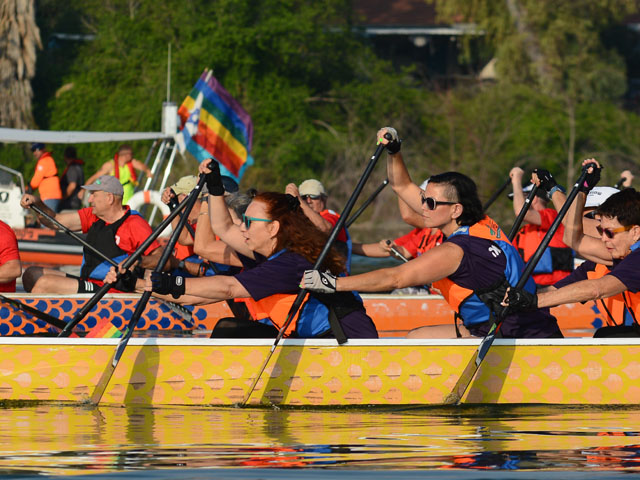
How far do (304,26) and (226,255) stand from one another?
2003 cm

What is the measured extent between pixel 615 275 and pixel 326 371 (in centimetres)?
164

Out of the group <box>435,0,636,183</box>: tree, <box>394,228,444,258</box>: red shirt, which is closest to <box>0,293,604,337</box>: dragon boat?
<box>394,228,444,258</box>: red shirt

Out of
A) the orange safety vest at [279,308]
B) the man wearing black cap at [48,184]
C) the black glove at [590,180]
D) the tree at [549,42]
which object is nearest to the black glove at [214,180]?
the orange safety vest at [279,308]

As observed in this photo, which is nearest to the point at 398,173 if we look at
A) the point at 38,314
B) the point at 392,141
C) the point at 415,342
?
the point at 392,141

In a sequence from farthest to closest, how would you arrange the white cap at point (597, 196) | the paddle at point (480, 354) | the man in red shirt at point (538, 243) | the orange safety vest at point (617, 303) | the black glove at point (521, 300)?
1. the man in red shirt at point (538, 243)
2. the white cap at point (597, 196)
3. the orange safety vest at point (617, 303)
4. the paddle at point (480, 354)
5. the black glove at point (521, 300)

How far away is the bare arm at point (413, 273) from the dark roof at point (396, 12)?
1115 inches

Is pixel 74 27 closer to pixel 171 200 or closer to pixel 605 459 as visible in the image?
pixel 171 200

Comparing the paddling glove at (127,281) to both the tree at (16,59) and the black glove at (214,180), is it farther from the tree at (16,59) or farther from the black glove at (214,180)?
the tree at (16,59)

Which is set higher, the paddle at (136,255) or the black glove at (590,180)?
the black glove at (590,180)

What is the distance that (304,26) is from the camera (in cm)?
2798

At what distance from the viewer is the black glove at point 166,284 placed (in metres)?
6.88

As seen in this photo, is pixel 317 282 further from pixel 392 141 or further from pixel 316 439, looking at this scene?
pixel 392 141

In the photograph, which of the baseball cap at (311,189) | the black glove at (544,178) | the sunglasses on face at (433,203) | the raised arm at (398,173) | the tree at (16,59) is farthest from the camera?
the tree at (16,59)

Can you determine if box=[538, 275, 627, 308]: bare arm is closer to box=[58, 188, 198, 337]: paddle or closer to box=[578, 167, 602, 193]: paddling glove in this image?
box=[578, 167, 602, 193]: paddling glove
